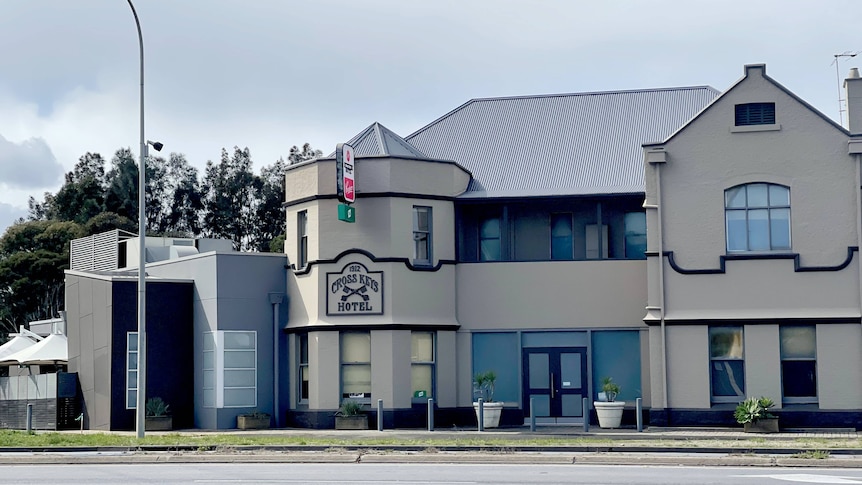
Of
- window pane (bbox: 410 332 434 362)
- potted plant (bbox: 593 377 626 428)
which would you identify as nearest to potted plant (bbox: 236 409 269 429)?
window pane (bbox: 410 332 434 362)

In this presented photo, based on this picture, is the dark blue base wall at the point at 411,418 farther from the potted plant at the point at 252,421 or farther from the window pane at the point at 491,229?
the window pane at the point at 491,229

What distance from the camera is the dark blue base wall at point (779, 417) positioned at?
2848 centimetres

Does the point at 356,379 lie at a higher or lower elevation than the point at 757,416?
higher

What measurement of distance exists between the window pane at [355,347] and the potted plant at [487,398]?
118 inches

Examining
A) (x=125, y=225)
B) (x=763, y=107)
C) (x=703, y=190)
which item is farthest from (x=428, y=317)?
(x=125, y=225)

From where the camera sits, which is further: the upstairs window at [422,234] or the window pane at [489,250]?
the window pane at [489,250]

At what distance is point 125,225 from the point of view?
79500 millimetres

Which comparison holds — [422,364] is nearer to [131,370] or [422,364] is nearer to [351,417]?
[351,417]

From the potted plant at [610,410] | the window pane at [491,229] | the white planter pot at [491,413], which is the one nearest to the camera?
the potted plant at [610,410]

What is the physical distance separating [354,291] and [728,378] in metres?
9.75

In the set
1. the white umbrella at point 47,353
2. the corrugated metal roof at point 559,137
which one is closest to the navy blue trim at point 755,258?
the corrugated metal roof at point 559,137

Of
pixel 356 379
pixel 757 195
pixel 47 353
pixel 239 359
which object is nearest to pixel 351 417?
pixel 356 379

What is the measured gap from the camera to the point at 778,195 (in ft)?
96.8

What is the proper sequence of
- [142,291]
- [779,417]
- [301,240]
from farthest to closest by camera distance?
[301,240], [779,417], [142,291]
